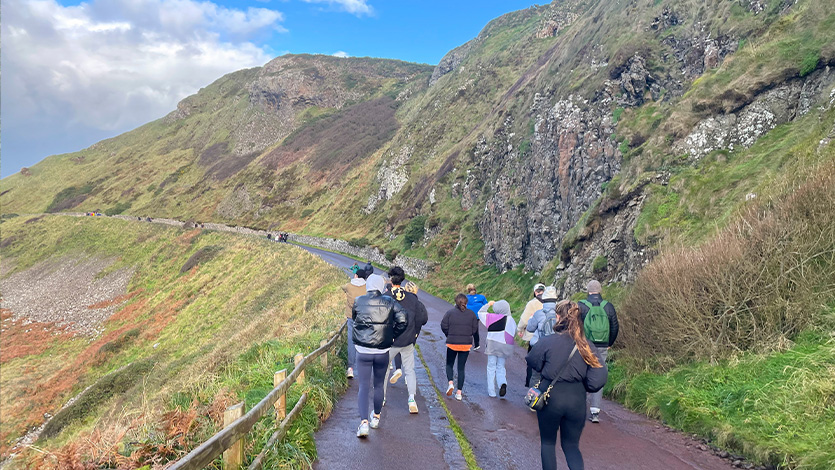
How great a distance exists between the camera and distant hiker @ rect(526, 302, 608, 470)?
14.9 ft

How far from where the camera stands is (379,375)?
6738 millimetres

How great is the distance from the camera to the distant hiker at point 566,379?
14.9ft

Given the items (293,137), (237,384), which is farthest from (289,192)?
(237,384)

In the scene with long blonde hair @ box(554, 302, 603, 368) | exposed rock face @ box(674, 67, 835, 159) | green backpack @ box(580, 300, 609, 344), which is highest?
exposed rock face @ box(674, 67, 835, 159)

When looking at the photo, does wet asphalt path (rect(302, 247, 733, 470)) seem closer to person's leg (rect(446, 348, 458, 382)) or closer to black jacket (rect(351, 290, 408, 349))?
person's leg (rect(446, 348, 458, 382))

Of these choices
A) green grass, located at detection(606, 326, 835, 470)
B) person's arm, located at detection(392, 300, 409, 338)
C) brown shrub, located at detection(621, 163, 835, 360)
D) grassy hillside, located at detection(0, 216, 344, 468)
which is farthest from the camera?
brown shrub, located at detection(621, 163, 835, 360)

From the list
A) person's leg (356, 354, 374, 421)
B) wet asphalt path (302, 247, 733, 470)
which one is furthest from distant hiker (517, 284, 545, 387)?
person's leg (356, 354, 374, 421)

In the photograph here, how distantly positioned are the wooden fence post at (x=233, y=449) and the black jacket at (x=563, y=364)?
9.72 feet

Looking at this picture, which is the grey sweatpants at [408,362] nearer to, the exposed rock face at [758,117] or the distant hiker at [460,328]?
the distant hiker at [460,328]

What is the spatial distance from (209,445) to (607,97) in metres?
21.9

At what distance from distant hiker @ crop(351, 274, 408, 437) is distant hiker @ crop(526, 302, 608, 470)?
88.5 inches

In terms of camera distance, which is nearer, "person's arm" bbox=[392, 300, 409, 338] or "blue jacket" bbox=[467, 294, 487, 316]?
"person's arm" bbox=[392, 300, 409, 338]

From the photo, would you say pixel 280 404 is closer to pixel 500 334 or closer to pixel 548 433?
pixel 548 433

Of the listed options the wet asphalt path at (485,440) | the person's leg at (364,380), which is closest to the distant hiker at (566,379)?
the wet asphalt path at (485,440)
